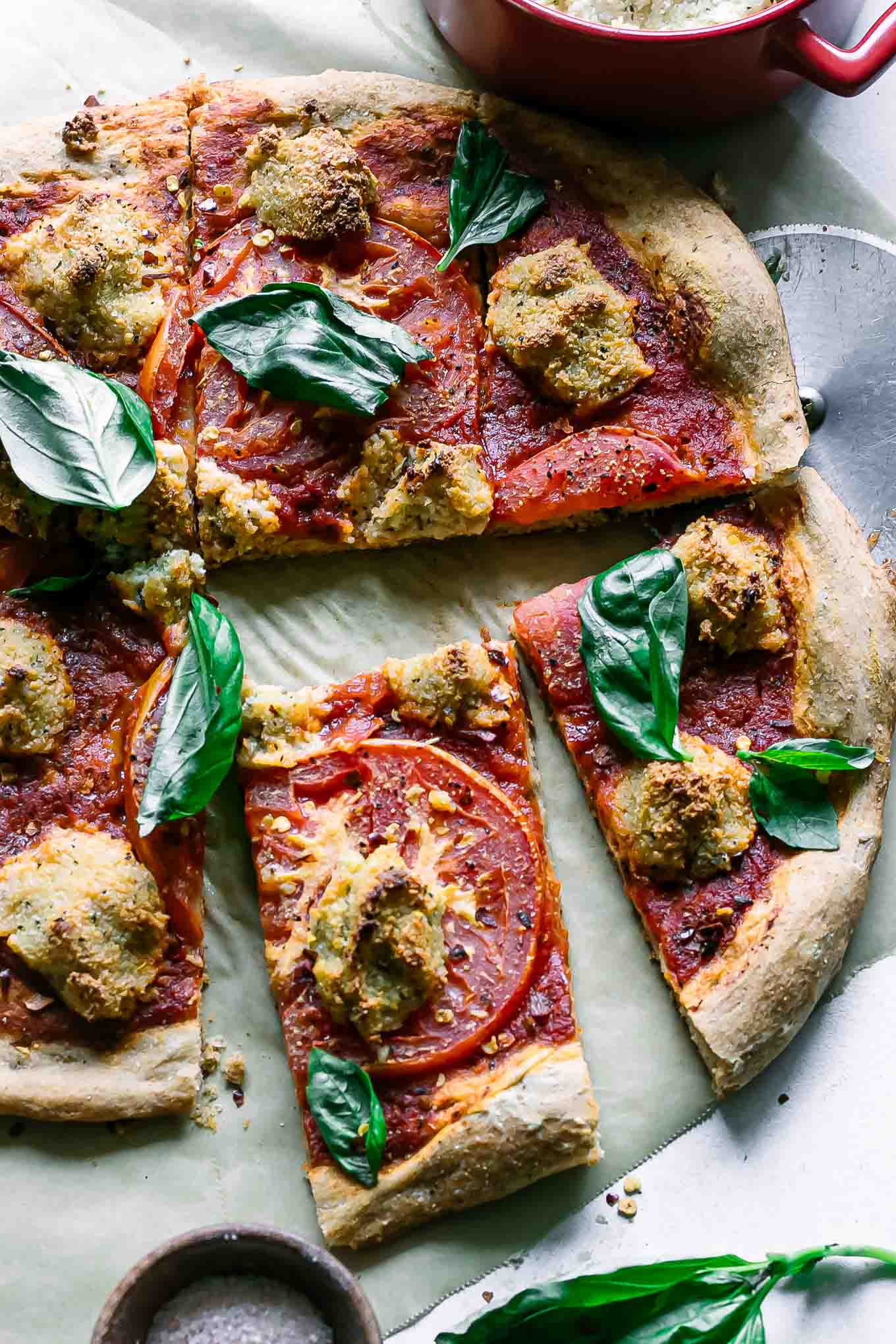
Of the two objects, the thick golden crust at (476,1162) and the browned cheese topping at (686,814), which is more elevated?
the browned cheese topping at (686,814)

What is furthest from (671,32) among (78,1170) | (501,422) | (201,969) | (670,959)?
(78,1170)

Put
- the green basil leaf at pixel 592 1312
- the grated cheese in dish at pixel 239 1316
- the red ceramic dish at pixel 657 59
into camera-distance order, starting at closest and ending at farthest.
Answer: the grated cheese in dish at pixel 239 1316 → the green basil leaf at pixel 592 1312 → the red ceramic dish at pixel 657 59

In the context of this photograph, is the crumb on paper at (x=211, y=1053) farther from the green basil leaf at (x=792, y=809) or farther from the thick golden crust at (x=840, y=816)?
the green basil leaf at (x=792, y=809)

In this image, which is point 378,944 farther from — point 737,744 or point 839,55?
point 839,55

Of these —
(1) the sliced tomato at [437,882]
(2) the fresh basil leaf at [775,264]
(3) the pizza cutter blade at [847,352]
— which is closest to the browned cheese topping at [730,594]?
(3) the pizza cutter blade at [847,352]

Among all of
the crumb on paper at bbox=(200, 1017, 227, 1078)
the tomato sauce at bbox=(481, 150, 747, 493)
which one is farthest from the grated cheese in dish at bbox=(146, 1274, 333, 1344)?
the tomato sauce at bbox=(481, 150, 747, 493)

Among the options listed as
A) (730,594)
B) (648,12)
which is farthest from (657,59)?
(730,594)

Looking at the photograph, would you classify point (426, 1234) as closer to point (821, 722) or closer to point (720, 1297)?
point (720, 1297)
